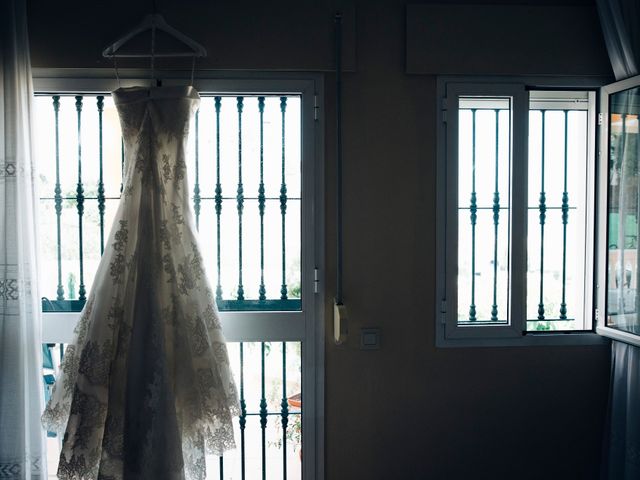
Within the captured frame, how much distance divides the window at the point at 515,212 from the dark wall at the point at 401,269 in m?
0.07

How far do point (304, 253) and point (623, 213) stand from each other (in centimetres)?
126

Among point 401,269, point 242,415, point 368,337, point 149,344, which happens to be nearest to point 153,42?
point 149,344

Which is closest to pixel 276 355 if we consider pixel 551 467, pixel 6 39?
pixel 551 467

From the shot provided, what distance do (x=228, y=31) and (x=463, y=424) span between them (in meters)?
1.81

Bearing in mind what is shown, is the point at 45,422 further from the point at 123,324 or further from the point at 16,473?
the point at 123,324

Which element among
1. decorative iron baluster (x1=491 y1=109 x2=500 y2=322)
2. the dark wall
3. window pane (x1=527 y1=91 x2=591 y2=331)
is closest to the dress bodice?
the dark wall

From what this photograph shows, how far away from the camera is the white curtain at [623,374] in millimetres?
1911

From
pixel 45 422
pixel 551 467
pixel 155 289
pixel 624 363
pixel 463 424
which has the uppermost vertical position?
pixel 155 289

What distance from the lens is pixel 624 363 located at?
196 cm

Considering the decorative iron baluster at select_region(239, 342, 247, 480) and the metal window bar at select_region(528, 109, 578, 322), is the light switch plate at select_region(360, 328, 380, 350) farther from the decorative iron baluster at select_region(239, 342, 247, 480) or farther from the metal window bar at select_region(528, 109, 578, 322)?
the metal window bar at select_region(528, 109, 578, 322)

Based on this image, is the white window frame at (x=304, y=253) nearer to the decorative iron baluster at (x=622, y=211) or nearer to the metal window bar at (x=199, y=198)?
the metal window bar at (x=199, y=198)

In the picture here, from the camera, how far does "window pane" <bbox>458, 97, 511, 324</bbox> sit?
2.06 meters

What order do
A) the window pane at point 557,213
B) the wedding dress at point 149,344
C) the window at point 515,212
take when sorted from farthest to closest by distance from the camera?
the window pane at point 557,213, the window at point 515,212, the wedding dress at point 149,344

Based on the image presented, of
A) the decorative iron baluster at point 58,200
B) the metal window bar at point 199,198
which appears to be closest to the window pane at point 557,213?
the metal window bar at point 199,198
